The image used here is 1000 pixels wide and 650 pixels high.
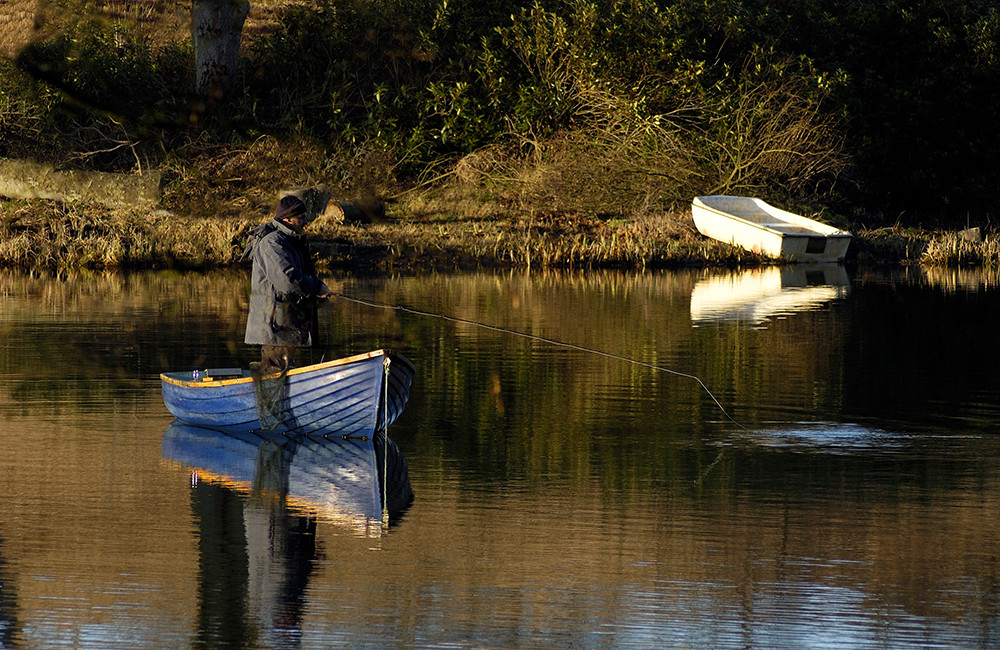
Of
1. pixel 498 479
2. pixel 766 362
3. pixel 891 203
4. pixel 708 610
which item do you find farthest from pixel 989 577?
pixel 891 203

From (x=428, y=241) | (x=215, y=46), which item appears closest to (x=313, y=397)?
(x=428, y=241)

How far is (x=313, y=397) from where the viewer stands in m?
11.3

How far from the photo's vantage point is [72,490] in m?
9.71

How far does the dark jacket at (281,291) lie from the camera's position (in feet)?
37.4

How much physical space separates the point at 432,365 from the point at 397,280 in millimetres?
11583

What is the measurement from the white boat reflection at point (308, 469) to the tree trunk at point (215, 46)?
25581 mm

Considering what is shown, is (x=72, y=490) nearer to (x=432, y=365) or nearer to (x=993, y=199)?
(x=432, y=365)

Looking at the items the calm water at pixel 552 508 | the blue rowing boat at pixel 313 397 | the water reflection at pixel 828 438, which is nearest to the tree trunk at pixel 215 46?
the calm water at pixel 552 508

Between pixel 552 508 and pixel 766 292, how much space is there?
17.3 meters

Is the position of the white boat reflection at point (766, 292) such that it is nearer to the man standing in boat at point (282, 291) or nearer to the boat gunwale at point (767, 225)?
the boat gunwale at point (767, 225)

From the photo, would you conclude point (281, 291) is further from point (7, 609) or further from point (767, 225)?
point (767, 225)

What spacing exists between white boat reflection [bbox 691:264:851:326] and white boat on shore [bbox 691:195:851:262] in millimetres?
432

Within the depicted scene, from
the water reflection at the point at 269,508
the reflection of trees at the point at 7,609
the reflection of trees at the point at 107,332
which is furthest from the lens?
the reflection of trees at the point at 107,332

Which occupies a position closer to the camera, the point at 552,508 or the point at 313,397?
the point at 552,508
